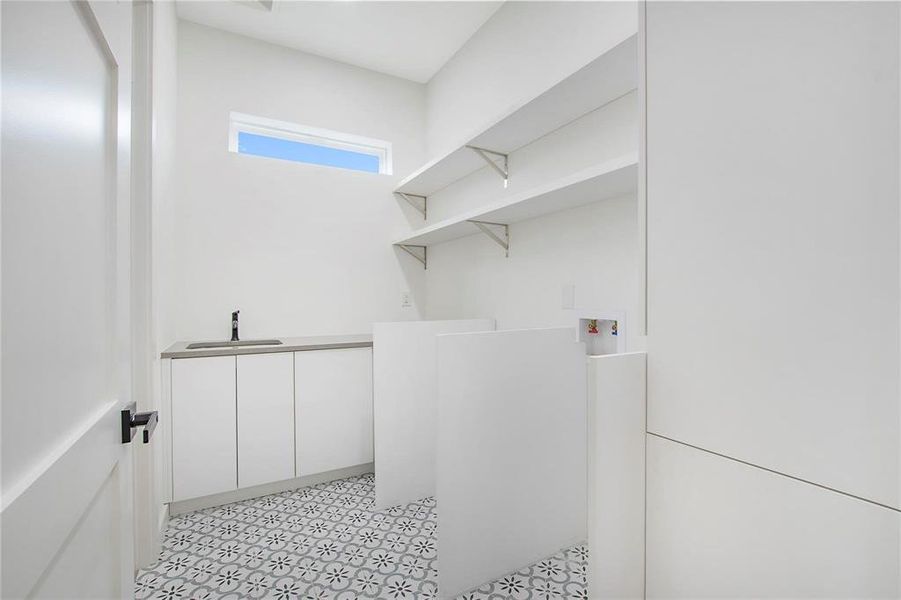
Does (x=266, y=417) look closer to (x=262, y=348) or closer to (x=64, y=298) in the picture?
(x=262, y=348)

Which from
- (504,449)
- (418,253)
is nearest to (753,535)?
(504,449)

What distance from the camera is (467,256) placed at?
2.91m

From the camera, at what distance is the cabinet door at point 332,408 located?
2445 mm

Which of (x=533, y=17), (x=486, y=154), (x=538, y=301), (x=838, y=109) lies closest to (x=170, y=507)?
(x=538, y=301)

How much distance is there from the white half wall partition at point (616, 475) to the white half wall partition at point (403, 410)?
4.84ft

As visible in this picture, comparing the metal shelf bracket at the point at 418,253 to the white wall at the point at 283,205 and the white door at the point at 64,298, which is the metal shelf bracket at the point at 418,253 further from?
the white door at the point at 64,298

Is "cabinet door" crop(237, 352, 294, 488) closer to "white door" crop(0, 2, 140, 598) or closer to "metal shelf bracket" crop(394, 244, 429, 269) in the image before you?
"metal shelf bracket" crop(394, 244, 429, 269)

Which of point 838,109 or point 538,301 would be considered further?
point 538,301

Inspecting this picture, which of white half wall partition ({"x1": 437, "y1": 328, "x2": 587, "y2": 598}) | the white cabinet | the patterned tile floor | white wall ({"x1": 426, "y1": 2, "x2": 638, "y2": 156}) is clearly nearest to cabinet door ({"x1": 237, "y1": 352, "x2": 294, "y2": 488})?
the white cabinet

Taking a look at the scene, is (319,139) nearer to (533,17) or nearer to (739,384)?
(533,17)

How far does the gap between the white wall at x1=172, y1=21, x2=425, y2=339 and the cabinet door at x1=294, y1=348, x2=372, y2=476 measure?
1.96 feet

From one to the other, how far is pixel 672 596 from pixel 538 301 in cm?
159

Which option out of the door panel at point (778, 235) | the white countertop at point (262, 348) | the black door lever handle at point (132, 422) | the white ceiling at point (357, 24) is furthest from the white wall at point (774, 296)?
the white ceiling at point (357, 24)

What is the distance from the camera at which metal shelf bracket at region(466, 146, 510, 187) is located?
7.87ft
